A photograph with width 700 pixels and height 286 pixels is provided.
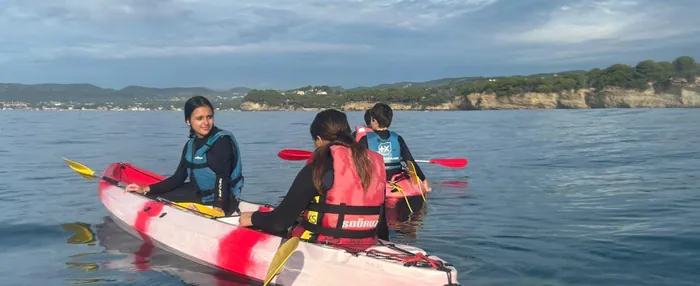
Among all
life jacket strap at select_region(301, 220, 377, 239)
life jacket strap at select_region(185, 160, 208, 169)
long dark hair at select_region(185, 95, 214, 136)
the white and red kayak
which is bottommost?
the white and red kayak

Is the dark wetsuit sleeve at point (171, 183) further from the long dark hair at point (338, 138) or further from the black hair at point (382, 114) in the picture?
the black hair at point (382, 114)

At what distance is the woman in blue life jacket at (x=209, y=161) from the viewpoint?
738 cm

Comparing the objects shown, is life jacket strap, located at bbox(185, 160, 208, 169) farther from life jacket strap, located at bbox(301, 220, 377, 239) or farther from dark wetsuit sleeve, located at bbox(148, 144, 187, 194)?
life jacket strap, located at bbox(301, 220, 377, 239)

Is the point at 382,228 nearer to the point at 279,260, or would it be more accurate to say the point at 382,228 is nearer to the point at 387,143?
the point at 279,260

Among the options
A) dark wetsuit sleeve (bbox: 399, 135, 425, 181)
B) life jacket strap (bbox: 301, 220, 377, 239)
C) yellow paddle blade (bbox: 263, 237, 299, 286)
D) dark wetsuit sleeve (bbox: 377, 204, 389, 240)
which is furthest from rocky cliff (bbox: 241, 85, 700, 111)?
yellow paddle blade (bbox: 263, 237, 299, 286)

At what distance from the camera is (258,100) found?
135 m

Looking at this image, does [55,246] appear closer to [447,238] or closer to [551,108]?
[447,238]

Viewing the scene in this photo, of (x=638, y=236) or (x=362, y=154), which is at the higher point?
(x=362, y=154)

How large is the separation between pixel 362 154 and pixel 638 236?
4.95 meters

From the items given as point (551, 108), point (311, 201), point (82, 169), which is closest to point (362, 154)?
point (311, 201)

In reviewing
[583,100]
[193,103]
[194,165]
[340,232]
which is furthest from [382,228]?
[583,100]

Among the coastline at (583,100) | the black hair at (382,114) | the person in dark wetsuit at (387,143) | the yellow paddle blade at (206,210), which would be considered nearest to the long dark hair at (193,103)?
the yellow paddle blade at (206,210)

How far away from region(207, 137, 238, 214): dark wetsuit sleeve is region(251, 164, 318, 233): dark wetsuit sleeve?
2125mm

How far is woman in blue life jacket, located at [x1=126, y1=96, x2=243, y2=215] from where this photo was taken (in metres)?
7.38
